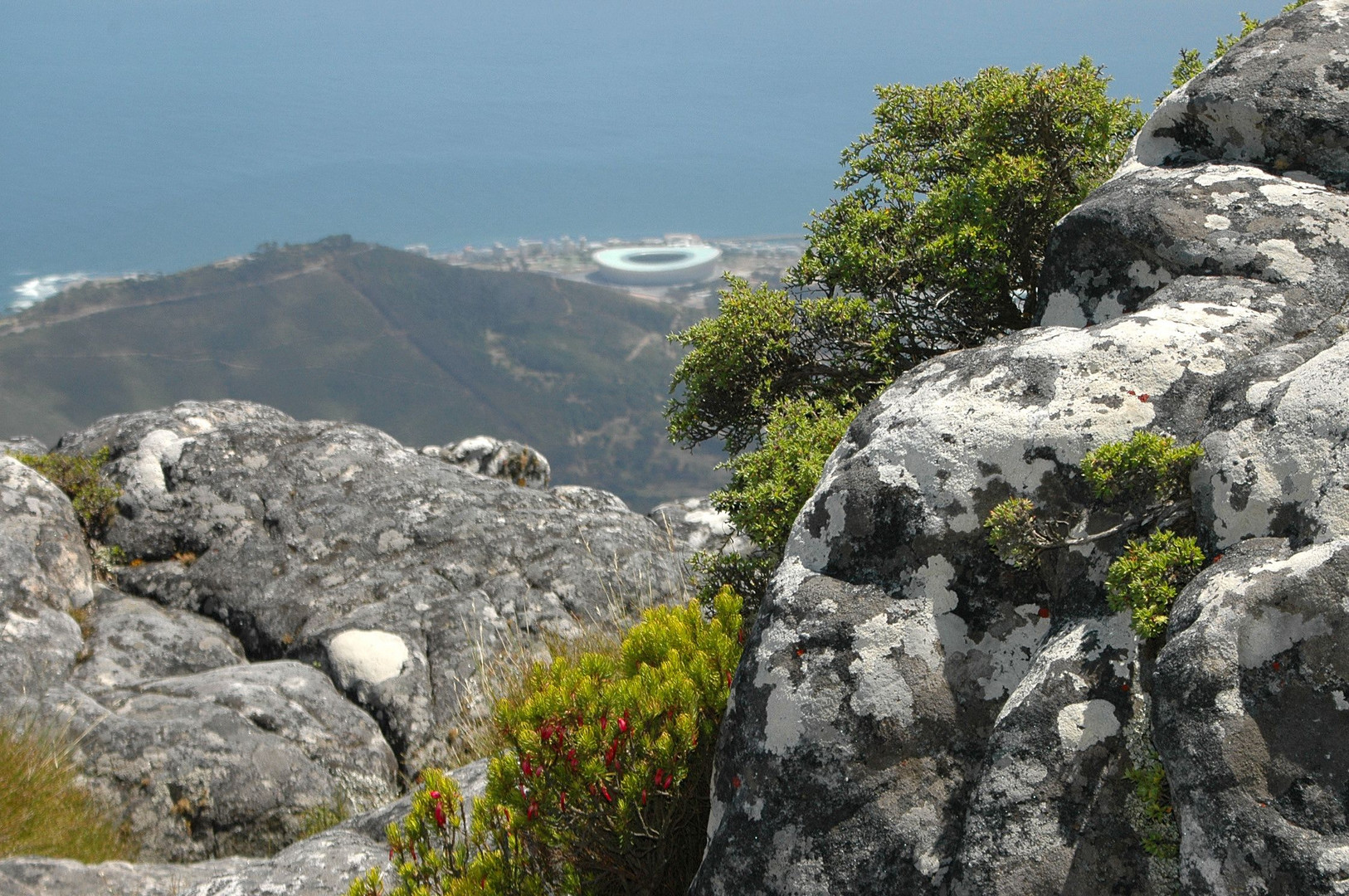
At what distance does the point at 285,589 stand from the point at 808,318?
603 centimetres

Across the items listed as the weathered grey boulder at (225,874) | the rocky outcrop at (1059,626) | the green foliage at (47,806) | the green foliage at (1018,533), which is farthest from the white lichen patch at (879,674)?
the green foliage at (47,806)

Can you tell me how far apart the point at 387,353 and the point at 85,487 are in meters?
169

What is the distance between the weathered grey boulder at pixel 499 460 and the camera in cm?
1420

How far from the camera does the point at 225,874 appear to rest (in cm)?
552

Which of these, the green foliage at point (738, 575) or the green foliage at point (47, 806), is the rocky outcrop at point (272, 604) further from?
the green foliage at point (738, 575)

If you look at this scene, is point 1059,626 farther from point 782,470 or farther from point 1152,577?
point 782,470

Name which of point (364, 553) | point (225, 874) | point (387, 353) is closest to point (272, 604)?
point (364, 553)

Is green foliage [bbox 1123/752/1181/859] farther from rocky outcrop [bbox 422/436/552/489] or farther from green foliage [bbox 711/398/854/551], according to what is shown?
rocky outcrop [bbox 422/436/552/489]

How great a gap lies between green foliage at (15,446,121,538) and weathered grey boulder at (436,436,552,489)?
14.1 ft

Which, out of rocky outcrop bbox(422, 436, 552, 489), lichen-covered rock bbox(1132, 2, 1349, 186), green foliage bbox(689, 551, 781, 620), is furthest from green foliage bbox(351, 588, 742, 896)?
rocky outcrop bbox(422, 436, 552, 489)

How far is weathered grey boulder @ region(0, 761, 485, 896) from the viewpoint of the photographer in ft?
16.9

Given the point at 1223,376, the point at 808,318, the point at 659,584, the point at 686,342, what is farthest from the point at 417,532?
the point at 1223,376

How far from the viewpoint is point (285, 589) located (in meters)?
9.83

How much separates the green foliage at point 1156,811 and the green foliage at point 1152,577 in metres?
0.43
